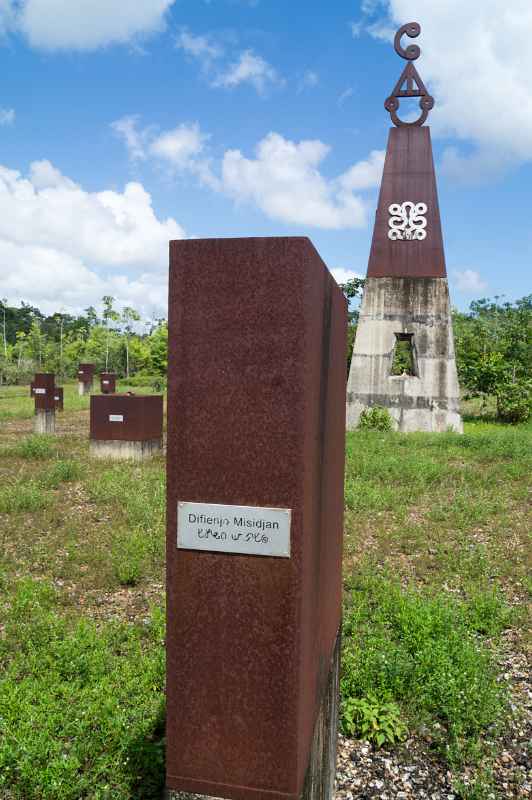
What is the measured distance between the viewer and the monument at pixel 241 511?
2109 mm

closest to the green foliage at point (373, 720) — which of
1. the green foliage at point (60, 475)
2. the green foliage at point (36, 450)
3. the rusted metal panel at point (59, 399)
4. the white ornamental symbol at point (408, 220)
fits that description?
the green foliage at point (60, 475)

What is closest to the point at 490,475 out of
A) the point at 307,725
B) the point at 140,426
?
the point at 140,426

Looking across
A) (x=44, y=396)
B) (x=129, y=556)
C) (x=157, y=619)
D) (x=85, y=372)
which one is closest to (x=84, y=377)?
(x=85, y=372)

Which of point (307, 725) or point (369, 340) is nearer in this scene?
point (307, 725)

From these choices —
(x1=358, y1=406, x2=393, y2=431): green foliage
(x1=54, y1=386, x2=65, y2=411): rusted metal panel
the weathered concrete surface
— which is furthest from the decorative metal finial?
(x1=54, y1=386, x2=65, y2=411): rusted metal panel

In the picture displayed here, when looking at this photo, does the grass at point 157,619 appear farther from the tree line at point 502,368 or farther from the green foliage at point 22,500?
the tree line at point 502,368

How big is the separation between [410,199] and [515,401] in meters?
6.54

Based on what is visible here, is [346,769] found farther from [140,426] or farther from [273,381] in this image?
[140,426]

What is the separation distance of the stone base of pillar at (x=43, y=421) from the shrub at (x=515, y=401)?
12.4m

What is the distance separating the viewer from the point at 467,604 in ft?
16.8

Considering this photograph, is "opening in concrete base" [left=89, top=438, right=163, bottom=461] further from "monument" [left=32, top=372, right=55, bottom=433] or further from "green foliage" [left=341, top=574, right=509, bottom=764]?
"green foliage" [left=341, top=574, right=509, bottom=764]

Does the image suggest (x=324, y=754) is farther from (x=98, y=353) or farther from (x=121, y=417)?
(x=98, y=353)

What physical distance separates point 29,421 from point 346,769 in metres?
17.3

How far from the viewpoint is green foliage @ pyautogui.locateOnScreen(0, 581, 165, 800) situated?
121 inches
